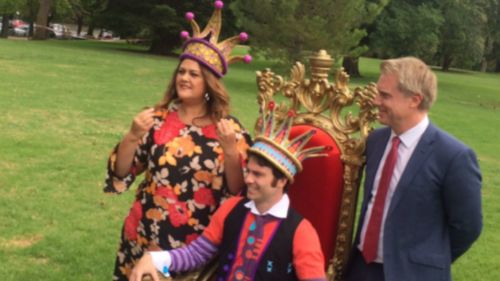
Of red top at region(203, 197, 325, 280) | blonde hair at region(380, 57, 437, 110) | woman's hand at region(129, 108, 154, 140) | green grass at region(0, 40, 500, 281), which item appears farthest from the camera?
green grass at region(0, 40, 500, 281)

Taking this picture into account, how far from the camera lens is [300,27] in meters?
17.9

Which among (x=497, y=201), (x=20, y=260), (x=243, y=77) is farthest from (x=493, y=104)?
(x=20, y=260)

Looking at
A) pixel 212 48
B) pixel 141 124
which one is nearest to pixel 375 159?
pixel 212 48

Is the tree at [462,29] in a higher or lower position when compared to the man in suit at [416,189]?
higher

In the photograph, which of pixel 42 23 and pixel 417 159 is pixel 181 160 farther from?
pixel 42 23

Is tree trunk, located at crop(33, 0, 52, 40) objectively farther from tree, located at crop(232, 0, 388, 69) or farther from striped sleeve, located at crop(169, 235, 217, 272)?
striped sleeve, located at crop(169, 235, 217, 272)

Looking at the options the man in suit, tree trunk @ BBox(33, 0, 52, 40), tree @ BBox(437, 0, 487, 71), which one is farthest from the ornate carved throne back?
tree trunk @ BBox(33, 0, 52, 40)

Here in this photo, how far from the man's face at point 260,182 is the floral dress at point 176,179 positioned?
1.39 feet

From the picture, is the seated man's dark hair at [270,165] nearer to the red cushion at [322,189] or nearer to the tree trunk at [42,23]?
the red cushion at [322,189]

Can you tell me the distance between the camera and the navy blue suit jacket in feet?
8.37

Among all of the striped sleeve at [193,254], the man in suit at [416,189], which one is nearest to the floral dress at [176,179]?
the striped sleeve at [193,254]

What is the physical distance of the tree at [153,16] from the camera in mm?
28188

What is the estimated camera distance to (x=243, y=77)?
78.0 ft

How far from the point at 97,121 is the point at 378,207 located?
894cm
